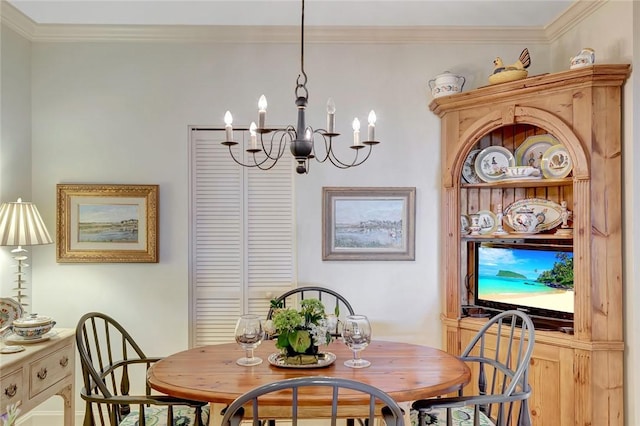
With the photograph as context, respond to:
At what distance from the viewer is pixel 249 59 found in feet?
9.79

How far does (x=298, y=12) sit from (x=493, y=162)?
1.62 m

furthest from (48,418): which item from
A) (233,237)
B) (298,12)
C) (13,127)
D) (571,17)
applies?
(571,17)

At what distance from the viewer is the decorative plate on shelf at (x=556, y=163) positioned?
252 cm

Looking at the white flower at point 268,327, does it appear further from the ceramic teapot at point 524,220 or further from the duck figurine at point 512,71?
the duck figurine at point 512,71

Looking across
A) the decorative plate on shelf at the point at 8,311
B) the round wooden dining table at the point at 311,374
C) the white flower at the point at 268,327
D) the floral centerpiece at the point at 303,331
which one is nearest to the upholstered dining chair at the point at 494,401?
the round wooden dining table at the point at 311,374

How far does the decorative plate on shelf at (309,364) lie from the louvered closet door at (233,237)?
39.9 inches

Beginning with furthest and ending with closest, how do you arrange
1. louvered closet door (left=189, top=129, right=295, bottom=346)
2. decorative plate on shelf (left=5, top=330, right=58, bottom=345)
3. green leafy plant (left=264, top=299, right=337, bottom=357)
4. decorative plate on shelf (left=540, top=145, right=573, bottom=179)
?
louvered closet door (left=189, top=129, right=295, bottom=346)
decorative plate on shelf (left=540, top=145, right=573, bottom=179)
decorative plate on shelf (left=5, top=330, right=58, bottom=345)
green leafy plant (left=264, top=299, right=337, bottom=357)

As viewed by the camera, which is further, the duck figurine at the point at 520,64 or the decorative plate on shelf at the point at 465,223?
the decorative plate on shelf at the point at 465,223

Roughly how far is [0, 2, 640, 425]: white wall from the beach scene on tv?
344mm

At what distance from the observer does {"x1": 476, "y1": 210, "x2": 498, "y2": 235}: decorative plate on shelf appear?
2.85m

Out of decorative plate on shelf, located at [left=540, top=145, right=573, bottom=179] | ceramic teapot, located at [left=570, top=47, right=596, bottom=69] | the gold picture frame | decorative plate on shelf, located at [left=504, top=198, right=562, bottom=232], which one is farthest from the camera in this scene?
the gold picture frame

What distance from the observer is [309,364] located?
1.90 meters

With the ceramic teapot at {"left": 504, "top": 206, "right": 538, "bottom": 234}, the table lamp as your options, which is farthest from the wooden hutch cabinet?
the table lamp

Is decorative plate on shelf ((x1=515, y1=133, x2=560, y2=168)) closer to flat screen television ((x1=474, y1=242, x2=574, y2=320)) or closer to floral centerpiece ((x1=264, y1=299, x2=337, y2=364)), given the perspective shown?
flat screen television ((x1=474, y1=242, x2=574, y2=320))
